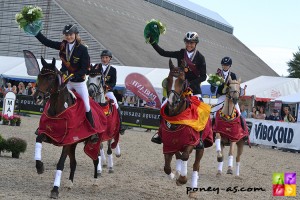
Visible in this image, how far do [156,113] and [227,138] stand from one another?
51.2 ft

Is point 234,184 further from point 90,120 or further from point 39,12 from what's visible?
point 39,12

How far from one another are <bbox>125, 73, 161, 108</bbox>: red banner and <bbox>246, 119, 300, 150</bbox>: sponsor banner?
5.77 metres

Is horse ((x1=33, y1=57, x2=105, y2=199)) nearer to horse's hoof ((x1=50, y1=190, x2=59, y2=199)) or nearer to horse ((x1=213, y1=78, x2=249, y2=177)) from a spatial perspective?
→ horse's hoof ((x1=50, y1=190, x2=59, y2=199))

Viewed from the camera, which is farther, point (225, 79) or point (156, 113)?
point (156, 113)

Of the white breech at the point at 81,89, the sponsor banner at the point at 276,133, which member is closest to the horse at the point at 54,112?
the white breech at the point at 81,89

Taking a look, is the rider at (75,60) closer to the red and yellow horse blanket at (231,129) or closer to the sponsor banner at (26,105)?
the red and yellow horse blanket at (231,129)

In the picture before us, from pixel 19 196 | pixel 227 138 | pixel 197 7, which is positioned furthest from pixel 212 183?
pixel 197 7

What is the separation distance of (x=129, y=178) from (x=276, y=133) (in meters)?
15.4

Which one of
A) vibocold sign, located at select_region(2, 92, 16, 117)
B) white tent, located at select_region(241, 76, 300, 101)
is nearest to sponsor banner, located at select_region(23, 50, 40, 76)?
vibocold sign, located at select_region(2, 92, 16, 117)

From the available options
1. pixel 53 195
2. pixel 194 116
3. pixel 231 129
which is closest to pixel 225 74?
pixel 231 129

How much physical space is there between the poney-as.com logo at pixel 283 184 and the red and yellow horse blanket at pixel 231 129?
383 cm

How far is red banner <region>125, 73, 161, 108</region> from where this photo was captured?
104 ft

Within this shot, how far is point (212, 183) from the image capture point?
13609 mm

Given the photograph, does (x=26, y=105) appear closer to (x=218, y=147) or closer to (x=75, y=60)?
(x=218, y=147)
